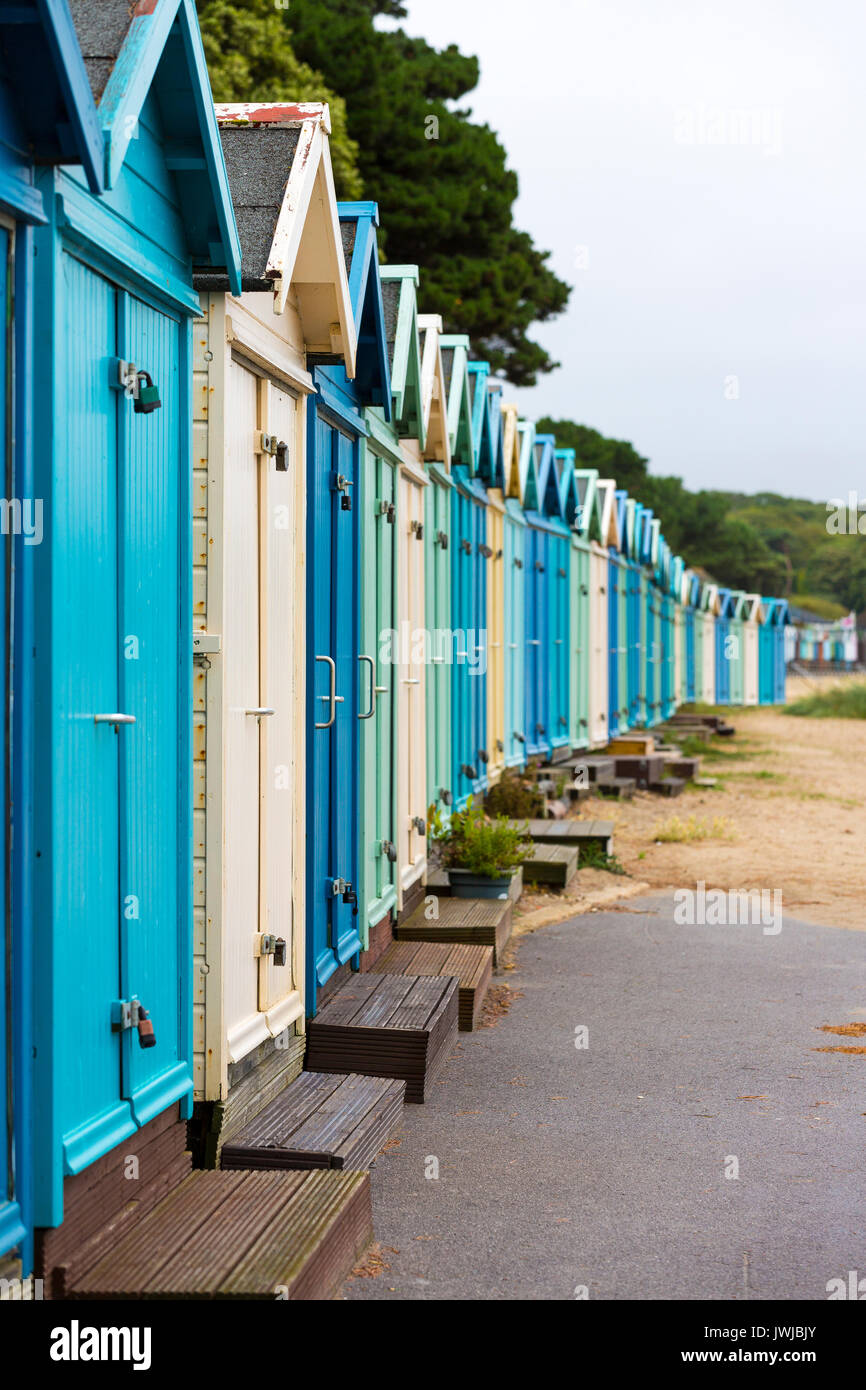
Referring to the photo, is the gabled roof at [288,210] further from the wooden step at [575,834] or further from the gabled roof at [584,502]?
the gabled roof at [584,502]

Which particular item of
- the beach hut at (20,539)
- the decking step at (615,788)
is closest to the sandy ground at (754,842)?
the decking step at (615,788)

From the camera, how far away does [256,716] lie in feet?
17.5

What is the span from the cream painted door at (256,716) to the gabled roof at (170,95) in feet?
1.80

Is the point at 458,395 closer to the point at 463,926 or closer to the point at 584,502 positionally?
the point at 463,926

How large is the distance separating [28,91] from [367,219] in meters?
3.50

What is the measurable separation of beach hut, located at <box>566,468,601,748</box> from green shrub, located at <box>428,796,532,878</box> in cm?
800

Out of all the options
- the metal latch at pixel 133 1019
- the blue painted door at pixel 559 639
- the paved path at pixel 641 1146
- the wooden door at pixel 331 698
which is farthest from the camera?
the blue painted door at pixel 559 639

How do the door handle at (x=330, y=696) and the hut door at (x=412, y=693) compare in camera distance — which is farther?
the hut door at (x=412, y=693)

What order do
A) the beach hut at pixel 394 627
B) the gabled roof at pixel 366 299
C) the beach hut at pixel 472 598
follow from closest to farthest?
the gabled roof at pixel 366 299 < the beach hut at pixel 394 627 < the beach hut at pixel 472 598

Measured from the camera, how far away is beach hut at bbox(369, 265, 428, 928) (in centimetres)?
751

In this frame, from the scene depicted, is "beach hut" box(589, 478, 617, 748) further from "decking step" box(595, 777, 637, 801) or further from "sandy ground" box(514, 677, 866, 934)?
"decking step" box(595, 777, 637, 801)

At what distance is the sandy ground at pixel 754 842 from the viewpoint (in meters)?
10.7

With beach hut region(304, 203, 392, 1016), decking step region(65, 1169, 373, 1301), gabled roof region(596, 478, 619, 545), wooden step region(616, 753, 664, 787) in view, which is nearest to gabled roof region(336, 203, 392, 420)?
beach hut region(304, 203, 392, 1016)

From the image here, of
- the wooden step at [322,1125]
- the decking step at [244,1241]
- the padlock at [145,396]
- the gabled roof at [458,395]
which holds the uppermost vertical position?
the gabled roof at [458,395]
